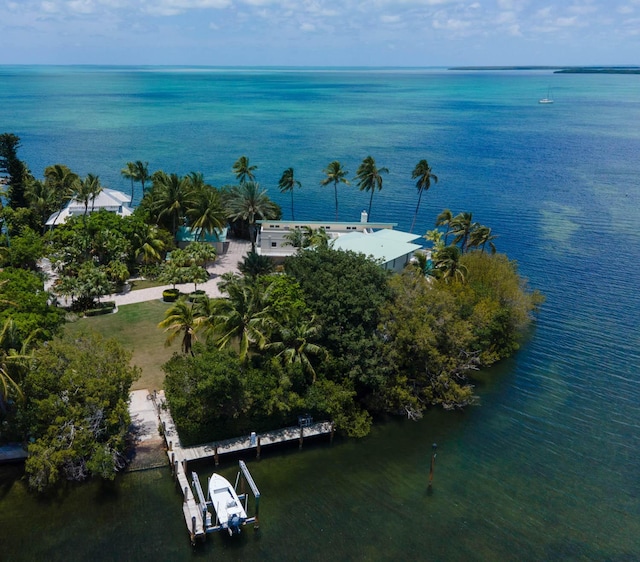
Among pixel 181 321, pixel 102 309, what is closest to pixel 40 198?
pixel 102 309

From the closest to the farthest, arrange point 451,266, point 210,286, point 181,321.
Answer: point 181,321
point 451,266
point 210,286

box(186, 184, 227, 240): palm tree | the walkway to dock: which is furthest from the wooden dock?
box(186, 184, 227, 240): palm tree

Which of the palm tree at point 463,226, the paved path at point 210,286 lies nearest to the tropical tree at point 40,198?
the paved path at point 210,286

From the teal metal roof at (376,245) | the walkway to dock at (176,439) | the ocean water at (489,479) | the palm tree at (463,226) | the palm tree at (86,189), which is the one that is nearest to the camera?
the ocean water at (489,479)

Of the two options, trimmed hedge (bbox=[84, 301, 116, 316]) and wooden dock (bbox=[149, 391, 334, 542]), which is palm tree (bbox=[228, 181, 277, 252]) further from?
wooden dock (bbox=[149, 391, 334, 542])

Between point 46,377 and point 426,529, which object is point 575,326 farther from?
point 46,377

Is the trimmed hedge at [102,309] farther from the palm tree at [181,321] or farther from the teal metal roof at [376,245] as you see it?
the teal metal roof at [376,245]

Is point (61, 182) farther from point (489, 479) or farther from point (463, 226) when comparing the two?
point (489, 479)
